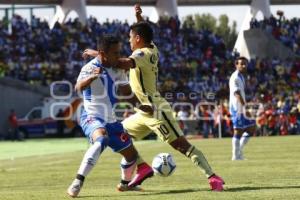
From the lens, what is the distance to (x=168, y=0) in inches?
2360

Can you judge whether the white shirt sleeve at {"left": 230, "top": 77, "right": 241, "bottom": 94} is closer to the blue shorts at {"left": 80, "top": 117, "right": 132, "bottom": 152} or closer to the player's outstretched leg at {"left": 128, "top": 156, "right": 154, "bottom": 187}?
the player's outstretched leg at {"left": 128, "top": 156, "right": 154, "bottom": 187}

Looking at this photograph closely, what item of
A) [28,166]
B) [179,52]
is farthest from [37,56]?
[28,166]

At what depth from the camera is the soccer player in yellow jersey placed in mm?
11570

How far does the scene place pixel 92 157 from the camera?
10984 millimetres

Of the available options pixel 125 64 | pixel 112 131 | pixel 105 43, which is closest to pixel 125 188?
pixel 112 131

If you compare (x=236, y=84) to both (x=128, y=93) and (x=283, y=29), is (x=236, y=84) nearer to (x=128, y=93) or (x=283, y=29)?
(x=128, y=93)

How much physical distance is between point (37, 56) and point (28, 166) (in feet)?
99.2

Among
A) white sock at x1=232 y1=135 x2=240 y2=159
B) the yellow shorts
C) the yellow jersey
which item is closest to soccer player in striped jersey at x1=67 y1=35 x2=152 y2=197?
the yellow jersey

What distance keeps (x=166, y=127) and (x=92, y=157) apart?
1.34 m

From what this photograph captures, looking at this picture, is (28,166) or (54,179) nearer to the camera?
(54,179)

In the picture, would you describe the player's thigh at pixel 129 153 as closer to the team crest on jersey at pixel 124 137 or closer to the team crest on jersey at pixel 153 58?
the team crest on jersey at pixel 124 137

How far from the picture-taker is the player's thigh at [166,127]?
11.8 m

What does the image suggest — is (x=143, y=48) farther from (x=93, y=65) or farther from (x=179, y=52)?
(x=179, y=52)

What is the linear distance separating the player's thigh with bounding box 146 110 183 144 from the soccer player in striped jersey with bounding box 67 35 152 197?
0.47 meters
